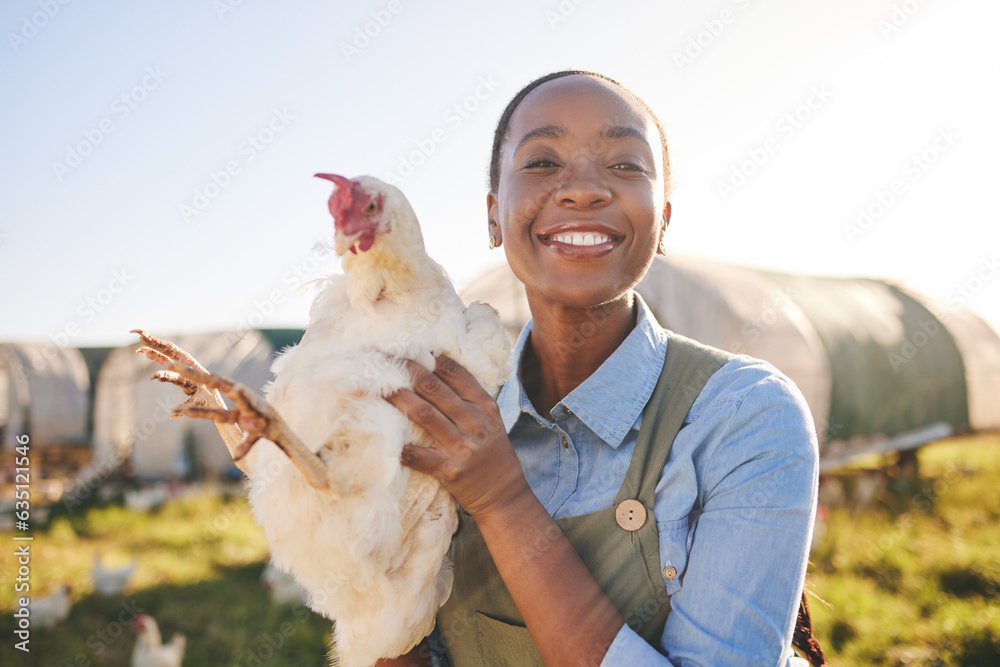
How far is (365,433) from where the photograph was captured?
1447 mm

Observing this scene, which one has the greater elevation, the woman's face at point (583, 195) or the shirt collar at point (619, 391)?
the woman's face at point (583, 195)

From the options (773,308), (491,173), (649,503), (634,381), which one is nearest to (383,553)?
(649,503)

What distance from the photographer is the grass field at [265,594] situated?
173 inches

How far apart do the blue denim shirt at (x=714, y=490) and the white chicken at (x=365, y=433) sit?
0.32 meters

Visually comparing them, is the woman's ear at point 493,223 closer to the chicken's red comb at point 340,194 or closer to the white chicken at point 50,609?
the chicken's red comb at point 340,194

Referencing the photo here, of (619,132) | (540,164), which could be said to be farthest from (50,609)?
(619,132)

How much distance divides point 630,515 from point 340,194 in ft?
3.67

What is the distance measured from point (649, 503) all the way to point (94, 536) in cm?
792

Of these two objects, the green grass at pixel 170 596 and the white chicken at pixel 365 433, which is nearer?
the white chicken at pixel 365 433

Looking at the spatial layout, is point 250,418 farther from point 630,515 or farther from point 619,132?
point 619,132

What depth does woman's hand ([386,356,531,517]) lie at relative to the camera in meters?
1.40

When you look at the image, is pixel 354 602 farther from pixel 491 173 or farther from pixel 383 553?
pixel 491 173

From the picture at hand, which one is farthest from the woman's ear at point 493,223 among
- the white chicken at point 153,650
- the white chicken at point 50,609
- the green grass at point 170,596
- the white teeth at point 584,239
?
the white chicken at point 50,609

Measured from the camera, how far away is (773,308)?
24.9 ft
